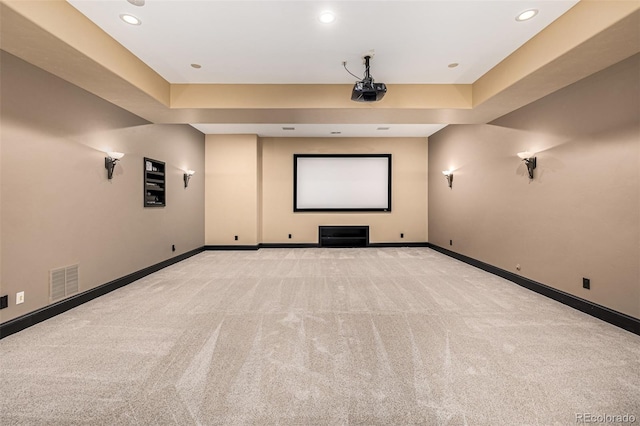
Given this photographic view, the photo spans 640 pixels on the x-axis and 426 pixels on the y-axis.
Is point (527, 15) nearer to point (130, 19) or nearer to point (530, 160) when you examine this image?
point (530, 160)

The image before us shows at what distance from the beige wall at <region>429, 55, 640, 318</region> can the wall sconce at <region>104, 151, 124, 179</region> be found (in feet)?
19.5

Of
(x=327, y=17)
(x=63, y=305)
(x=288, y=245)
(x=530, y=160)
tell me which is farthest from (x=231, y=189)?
(x=530, y=160)

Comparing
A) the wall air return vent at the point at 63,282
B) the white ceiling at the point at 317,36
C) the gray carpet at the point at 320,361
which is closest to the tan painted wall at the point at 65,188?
the wall air return vent at the point at 63,282

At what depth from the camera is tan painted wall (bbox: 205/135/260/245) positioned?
23.4ft

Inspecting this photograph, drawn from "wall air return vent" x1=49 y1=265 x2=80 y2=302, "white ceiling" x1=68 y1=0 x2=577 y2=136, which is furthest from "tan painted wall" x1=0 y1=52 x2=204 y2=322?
"white ceiling" x1=68 y1=0 x2=577 y2=136

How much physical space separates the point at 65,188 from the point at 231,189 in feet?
13.4

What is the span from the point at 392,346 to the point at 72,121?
434 centimetres

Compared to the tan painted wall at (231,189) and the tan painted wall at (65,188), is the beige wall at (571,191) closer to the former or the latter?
the tan painted wall at (231,189)

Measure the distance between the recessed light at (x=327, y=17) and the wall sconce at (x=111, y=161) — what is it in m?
3.23

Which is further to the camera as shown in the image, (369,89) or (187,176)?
(187,176)

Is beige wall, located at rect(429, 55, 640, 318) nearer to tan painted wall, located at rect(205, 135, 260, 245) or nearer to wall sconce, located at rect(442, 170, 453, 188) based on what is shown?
wall sconce, located at rect(442, 170, 453, 188)

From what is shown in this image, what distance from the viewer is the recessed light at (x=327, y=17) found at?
2592mm

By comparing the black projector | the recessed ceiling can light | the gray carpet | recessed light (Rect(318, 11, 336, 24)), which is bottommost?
the gray carpet

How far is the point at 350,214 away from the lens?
7.61 metres
